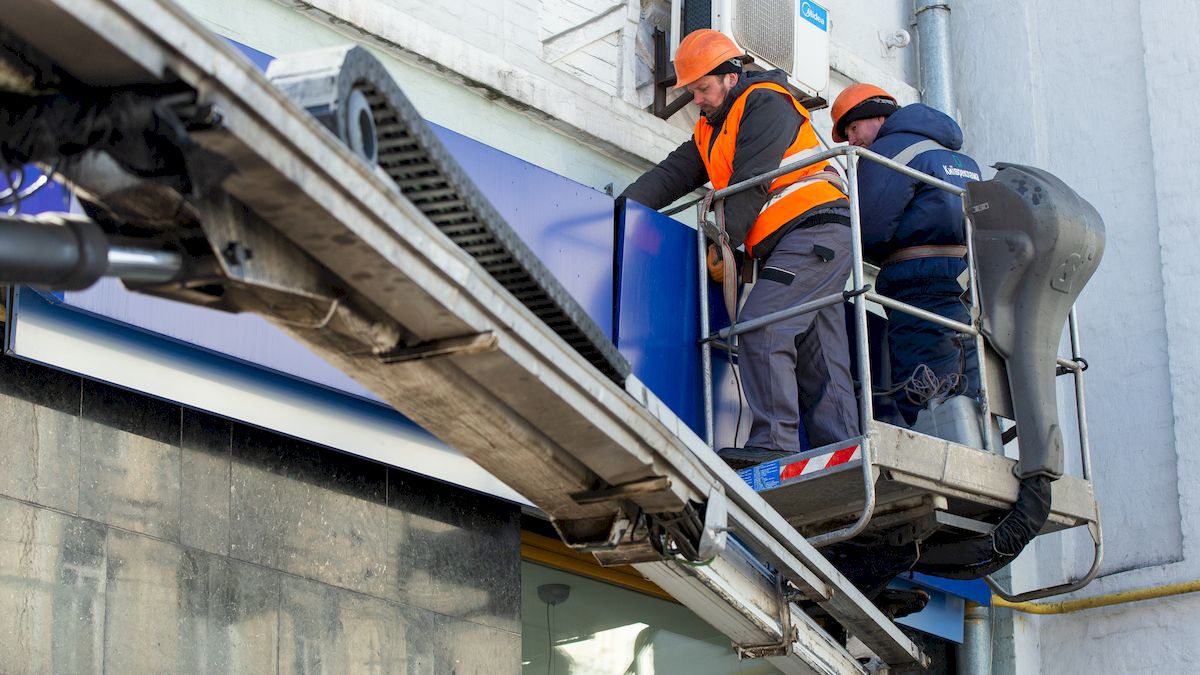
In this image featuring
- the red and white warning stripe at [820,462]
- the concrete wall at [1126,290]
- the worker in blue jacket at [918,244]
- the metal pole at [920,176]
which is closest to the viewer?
the red and white warning stripe at [820,462]

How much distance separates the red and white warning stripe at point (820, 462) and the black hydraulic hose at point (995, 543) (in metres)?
1.05

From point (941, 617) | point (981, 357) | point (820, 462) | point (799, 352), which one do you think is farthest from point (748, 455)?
point (941, 617)

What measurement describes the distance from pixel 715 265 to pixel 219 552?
2865mm

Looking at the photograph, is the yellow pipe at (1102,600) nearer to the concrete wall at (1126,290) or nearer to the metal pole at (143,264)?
the concrete wall at (1126,290)

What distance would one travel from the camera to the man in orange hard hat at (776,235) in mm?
7676

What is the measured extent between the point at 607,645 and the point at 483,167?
2422mm

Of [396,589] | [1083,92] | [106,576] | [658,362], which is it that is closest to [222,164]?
[106,576]

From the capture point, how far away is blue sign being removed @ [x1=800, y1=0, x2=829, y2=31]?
31.6 ft

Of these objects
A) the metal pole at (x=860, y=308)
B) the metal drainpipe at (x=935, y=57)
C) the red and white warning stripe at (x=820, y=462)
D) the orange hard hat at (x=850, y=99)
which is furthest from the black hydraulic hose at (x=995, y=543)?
the metal drainpipe at (x=935, y=57)

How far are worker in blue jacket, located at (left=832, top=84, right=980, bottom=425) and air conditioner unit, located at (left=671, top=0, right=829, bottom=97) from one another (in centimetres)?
96

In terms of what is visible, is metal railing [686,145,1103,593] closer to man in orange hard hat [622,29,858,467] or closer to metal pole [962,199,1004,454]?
metal pole [962,199,1004,454]

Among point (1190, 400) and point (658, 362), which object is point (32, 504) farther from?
point (1190, 400)

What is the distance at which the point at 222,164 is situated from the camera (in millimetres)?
3414

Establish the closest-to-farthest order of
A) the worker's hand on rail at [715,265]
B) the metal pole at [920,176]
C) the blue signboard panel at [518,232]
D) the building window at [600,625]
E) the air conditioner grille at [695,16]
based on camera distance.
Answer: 1. the blue signboard panel at [518,232]
2. the building window at [600,625]
3. the metal pole at [920,176]
4. the worker's hand on rail at [715,265]
5. the air conditioner grille at [695,16]
